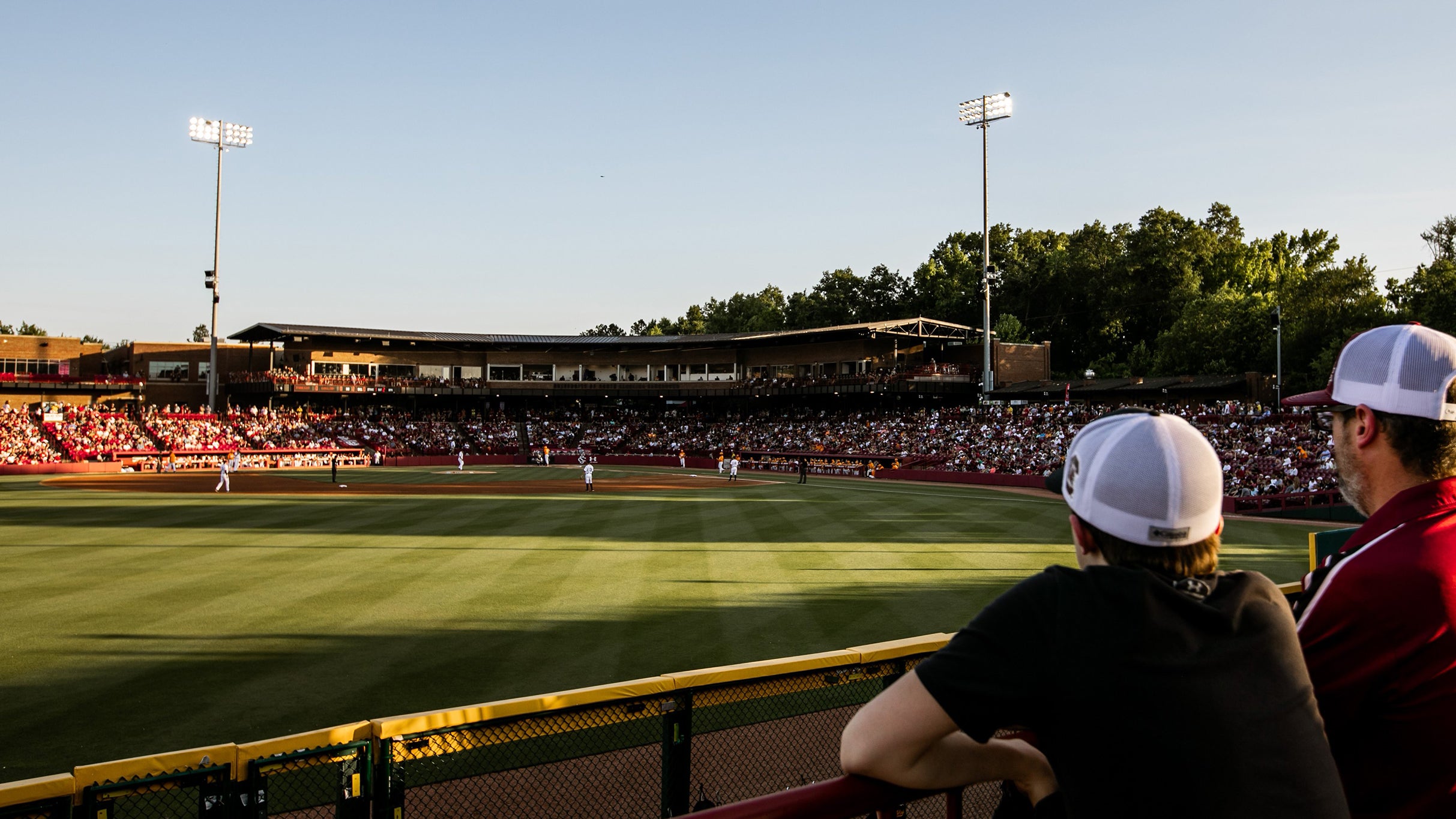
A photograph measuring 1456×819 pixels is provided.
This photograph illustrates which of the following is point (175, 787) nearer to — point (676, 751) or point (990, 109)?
point (676, 751)

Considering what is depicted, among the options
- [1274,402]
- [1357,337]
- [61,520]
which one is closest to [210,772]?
[1357,337]

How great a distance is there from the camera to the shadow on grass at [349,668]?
8.95 metres

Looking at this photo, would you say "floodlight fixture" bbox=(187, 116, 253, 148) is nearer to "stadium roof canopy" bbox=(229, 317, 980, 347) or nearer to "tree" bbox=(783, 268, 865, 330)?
"stadium roof canopy" bbox=(229, 317, 980, 347)

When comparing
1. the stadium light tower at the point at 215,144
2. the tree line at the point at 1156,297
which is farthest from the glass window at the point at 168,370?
the tree line at the point at 1156,297

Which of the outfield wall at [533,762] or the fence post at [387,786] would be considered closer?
the outfield wall at [533,762]

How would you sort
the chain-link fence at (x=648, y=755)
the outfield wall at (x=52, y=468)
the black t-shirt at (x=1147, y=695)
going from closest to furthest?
the black t-shirt at (x=1147, y=695) → the chain-link fence at (x=648, y=755) → the outfield wall at (x=52, y=468)

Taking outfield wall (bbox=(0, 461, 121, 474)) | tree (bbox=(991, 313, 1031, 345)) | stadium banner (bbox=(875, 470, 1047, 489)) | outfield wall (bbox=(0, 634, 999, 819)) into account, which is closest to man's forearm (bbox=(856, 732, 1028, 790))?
outfield wall (bbox=(0, 634, 999, 819))

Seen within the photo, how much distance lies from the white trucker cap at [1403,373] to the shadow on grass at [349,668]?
8.92 meters

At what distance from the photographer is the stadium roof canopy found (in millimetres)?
66438

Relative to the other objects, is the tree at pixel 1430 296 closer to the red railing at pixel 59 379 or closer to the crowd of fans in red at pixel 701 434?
the crowd of fans in red at pixel 701 434

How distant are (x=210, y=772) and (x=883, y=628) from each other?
9746mm

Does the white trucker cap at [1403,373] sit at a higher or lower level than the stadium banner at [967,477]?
higher

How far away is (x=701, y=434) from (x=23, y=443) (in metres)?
44.9

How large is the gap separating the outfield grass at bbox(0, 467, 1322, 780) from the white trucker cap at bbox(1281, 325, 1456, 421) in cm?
908
